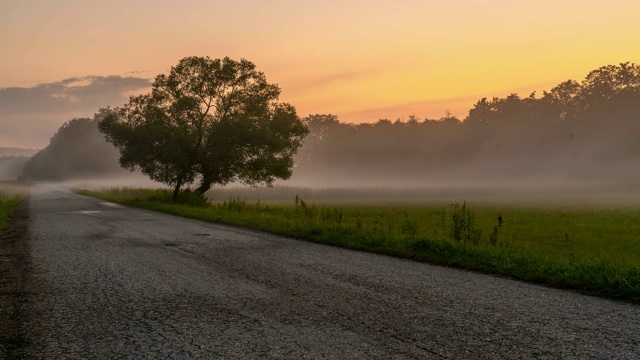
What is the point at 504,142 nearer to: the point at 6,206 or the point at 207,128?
the point at 207,128

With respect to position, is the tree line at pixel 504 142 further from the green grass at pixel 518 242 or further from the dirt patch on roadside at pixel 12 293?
the dirt patch on roadside at pixel 12 293

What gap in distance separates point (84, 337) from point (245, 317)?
1.95m

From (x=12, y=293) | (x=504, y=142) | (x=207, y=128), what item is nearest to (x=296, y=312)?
(x=12, y=293)

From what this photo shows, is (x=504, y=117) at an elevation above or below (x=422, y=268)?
above

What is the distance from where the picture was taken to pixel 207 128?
118 feet

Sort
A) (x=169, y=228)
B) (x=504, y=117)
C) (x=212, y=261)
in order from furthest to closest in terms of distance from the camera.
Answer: (x=504, y=117) → (x=169, y=228) → (x=212, y=261)

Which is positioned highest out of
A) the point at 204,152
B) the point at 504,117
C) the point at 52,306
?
the point at 504,117

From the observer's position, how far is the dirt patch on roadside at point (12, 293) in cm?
530

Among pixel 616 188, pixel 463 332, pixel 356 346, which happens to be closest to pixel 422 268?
pixel 463 332

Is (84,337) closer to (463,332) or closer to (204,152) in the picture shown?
(463,332)

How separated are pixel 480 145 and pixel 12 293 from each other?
423ft

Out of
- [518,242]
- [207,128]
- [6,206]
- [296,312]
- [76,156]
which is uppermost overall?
[76,156]

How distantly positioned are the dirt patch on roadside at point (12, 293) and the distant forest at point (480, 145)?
284 ft

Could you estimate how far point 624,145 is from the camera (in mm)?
88188
